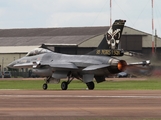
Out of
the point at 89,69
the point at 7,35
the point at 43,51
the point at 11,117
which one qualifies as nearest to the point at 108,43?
the point at 89,69

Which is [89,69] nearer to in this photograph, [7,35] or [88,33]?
[88,33]

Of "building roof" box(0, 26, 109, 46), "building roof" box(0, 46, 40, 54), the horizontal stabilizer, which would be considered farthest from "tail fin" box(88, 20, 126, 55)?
"building roof" box(0, 46, 40, 54)

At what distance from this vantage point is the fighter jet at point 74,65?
49878 millimetres

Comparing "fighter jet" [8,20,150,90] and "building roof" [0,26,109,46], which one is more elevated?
"building roof" [0,26,109,46]

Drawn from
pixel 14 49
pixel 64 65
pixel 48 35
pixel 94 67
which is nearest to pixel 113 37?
pixel 94 67

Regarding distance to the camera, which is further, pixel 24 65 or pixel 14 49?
pixel 14 49

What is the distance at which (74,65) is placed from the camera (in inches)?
2076

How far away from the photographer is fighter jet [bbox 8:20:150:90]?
49878 mm

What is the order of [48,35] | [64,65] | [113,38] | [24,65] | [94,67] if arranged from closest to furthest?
[94,67]
[113,38]
[64,65]
[24,65]
[48,35]

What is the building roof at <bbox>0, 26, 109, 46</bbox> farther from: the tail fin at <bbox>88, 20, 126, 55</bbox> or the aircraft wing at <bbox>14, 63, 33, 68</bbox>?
the tail fin at <bbox>88, 20, 126, 55</bbox>

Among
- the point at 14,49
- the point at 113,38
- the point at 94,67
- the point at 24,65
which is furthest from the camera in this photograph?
the point at 14,49

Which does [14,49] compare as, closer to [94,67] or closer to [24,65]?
[24,65]

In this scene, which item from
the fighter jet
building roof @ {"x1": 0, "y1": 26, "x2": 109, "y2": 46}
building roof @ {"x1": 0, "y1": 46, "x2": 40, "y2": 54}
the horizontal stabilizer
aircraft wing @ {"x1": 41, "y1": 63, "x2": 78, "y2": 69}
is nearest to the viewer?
the horizontal stabilizer

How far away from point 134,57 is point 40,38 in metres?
80.5
